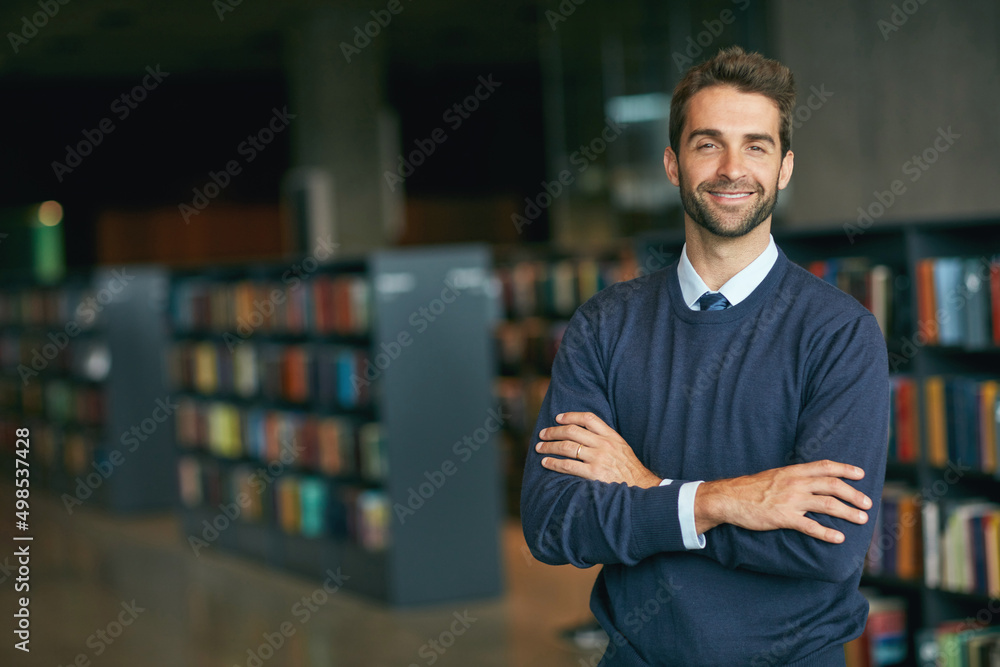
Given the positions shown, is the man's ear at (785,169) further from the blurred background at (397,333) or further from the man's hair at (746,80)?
the blurred background at (397,333)

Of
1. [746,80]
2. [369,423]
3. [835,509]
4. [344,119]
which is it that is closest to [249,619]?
[369,423]

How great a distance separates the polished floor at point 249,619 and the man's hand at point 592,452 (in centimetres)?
310

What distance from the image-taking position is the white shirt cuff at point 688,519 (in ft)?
6.21

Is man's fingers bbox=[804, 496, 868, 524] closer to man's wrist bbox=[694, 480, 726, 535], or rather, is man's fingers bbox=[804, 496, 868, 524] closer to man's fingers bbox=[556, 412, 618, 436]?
man's wrist bbox=[694, 480, 726, 535]

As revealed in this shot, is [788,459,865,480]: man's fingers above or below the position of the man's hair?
below

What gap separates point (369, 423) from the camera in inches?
251

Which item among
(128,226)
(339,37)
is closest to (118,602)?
(339,37)

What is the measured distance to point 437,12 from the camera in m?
11.5

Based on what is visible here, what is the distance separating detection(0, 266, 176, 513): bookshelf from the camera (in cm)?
932

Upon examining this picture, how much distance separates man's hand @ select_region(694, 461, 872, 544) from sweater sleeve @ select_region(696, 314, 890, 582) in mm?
20

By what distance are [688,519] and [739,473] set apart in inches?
5.5

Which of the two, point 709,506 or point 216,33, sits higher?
point 216,33

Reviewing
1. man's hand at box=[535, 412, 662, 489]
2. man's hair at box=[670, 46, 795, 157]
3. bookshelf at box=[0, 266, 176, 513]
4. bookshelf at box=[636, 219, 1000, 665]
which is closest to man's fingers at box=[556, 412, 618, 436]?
man's hand at box=[535, 412, 662, 489]

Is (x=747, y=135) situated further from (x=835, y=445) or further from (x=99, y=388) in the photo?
(x=99, y=388)
